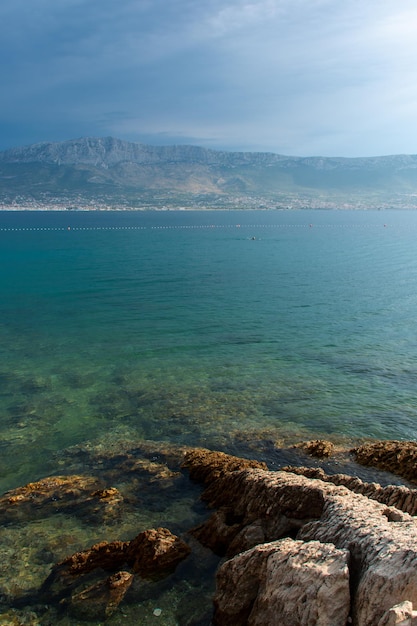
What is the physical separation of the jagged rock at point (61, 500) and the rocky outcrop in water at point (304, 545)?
13.8 feet

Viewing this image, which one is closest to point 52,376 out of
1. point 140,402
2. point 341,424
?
point 140,402

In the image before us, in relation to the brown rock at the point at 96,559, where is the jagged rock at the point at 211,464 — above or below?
above

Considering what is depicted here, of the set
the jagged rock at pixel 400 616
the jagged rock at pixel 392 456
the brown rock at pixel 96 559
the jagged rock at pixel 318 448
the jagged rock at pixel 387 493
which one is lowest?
the brown rock at pixel 96 559

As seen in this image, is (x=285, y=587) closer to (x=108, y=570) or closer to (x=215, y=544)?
(x=215, y=544)

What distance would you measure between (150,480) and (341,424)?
11.8m

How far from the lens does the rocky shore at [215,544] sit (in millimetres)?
10844

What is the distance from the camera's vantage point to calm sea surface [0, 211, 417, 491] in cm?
2664

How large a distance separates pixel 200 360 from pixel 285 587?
Answer: 26742mm

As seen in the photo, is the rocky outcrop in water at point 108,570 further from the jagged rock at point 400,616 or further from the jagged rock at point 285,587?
the jagged rock at point 400,616

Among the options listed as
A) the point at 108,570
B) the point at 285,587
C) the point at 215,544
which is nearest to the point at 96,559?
the point at 108,570

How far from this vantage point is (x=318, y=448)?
75.0 ft

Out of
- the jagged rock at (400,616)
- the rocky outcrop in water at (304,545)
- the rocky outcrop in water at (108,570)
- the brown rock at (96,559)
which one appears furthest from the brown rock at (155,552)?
the jagged rock at (400,616)

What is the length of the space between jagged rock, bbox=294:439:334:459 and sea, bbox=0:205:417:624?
1.22m

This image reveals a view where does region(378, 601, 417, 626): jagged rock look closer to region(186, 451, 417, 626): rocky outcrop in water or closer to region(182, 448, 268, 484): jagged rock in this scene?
region(186, 451, 417, 626): rocky outcrop in water
